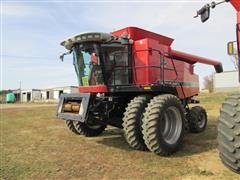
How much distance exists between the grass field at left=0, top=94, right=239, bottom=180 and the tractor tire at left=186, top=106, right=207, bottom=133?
0.41 meters

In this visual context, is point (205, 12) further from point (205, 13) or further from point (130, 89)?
point (130, 89)

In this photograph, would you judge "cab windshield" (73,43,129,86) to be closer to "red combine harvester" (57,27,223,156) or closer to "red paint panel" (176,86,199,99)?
"red combine harvester" (57,27,223,156)

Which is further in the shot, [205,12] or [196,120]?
[196,120]

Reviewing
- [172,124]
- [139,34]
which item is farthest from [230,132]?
[139,34]

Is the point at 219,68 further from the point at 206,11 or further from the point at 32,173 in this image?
the point at 32,173

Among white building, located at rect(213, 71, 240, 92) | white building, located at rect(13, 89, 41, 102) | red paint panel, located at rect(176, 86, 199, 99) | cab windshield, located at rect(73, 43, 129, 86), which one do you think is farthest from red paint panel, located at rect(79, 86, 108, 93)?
white building, located at rect(13, 89, 41, 102)

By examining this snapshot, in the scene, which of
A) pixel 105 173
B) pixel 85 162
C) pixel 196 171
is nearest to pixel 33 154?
pixel 85 162

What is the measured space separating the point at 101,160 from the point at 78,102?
7.04 feet

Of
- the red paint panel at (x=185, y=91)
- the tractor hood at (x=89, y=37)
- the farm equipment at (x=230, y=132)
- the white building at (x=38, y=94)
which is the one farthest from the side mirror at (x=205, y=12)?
the white building at (x=38, y=94)

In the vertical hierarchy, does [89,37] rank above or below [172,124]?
above

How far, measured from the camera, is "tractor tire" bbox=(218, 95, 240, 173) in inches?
198

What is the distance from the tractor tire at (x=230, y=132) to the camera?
5023 mm

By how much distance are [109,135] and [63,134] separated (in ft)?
5.52

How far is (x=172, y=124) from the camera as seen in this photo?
898 cm
